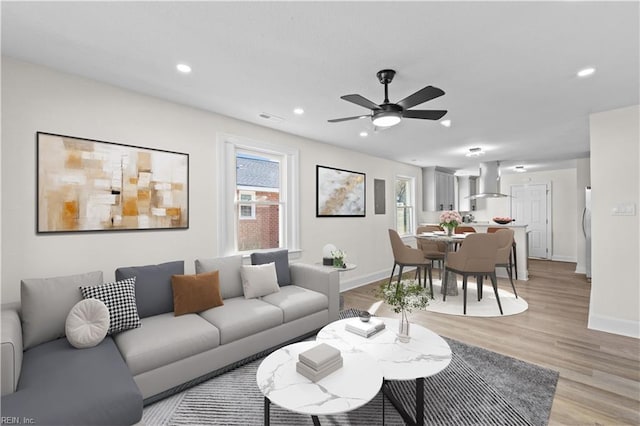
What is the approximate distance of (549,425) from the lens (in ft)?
5.93

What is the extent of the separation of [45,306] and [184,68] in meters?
2.01

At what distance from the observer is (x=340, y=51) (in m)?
2.09

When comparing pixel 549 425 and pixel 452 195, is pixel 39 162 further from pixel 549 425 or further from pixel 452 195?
pixel 452 195

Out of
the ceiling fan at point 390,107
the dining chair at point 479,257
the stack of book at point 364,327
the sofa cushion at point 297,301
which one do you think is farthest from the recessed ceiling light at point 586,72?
the sofa cushion at point 297,301

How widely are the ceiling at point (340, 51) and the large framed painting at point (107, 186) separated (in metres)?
0.63

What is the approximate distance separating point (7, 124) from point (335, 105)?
272cm

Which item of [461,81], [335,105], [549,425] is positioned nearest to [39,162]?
[335,105]

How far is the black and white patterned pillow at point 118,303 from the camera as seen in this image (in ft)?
7.06

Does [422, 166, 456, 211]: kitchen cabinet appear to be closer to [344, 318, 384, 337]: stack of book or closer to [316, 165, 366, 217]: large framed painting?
[316, 165, 366, 217]: large framed painting

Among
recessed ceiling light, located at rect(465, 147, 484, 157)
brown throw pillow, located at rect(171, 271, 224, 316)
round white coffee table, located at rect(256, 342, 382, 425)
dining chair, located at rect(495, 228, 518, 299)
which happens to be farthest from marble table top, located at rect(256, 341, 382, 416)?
recessed ceiling light, located at rect(465, 147, 484, 157)

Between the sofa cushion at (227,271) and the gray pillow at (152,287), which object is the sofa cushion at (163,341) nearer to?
the gray pillow at (152,287)

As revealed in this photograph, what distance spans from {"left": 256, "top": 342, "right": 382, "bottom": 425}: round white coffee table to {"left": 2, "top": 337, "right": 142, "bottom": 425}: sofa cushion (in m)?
0.68

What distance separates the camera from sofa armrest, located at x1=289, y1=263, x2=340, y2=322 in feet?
10.6

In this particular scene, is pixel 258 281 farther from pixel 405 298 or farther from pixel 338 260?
pixel 405 298
